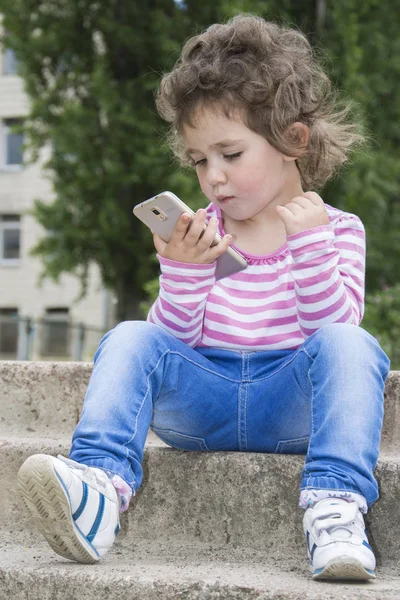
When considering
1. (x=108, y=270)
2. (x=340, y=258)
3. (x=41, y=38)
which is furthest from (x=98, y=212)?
(x=340, y=258)

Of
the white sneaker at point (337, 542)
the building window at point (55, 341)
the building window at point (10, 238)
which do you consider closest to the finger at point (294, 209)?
the white sneaker at point (337, 542)

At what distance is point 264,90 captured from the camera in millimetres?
2334

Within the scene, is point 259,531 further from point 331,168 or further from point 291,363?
point 331,168

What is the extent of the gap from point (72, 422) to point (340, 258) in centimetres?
104

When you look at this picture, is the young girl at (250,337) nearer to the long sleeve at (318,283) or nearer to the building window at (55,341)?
the long sleeve at (318,283)

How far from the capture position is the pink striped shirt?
6.82ft

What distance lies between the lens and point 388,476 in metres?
2.17

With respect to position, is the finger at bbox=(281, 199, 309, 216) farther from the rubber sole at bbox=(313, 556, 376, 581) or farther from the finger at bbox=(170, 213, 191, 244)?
the rubber sole at bbox=(313, 556, 376, 581)

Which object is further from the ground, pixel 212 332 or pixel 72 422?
pixel 212 332

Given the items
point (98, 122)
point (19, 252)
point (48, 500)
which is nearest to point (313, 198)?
point (48, 500)

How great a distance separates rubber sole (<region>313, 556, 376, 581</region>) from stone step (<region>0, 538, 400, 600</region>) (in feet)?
0.05

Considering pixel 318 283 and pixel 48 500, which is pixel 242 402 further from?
pixel 48 500

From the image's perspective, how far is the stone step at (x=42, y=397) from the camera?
2.83 meters

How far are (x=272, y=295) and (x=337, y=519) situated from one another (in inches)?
26.3
